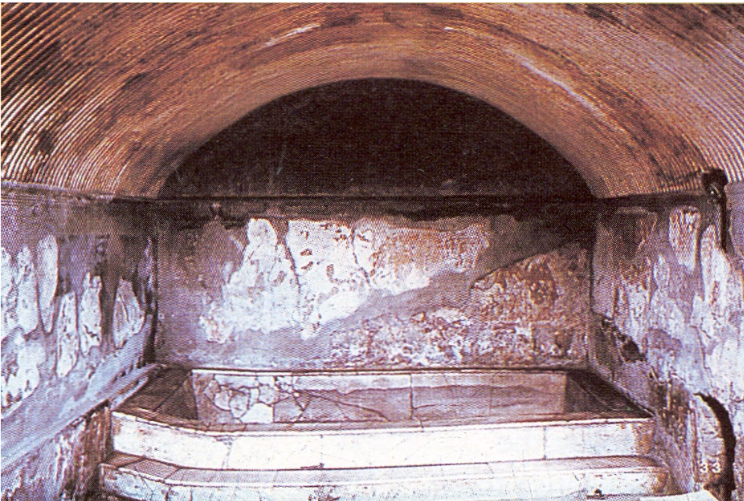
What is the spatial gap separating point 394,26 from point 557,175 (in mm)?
2502

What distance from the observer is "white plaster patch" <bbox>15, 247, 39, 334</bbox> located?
10.6ft

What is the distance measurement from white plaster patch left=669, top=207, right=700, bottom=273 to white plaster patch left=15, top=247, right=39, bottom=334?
4084 mm

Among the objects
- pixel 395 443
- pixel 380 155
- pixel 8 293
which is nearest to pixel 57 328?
pixel 8 293

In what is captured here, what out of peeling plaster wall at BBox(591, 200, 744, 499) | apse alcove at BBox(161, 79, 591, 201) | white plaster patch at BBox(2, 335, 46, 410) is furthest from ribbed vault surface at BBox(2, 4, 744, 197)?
white plaster patch at BBox(2, 335, 46, 410)

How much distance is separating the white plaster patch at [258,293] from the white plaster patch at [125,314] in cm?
65

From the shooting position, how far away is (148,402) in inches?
181

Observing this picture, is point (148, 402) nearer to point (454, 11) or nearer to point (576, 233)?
point (454, 11)

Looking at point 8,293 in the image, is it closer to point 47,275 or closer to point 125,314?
point 47,275

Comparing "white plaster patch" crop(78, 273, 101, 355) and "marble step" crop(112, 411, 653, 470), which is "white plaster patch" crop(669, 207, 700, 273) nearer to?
"marble step" crop(112, 411, 653, 470)

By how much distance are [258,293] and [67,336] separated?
77.5 inches

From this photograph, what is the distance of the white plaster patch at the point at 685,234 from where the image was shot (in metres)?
3.70

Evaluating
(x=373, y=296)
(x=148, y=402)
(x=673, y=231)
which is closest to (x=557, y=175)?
(x=673, y=231)

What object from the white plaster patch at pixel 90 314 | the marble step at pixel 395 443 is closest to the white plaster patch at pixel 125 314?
the white plaster patch at pixel 90 314

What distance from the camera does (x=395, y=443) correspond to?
160 inches
